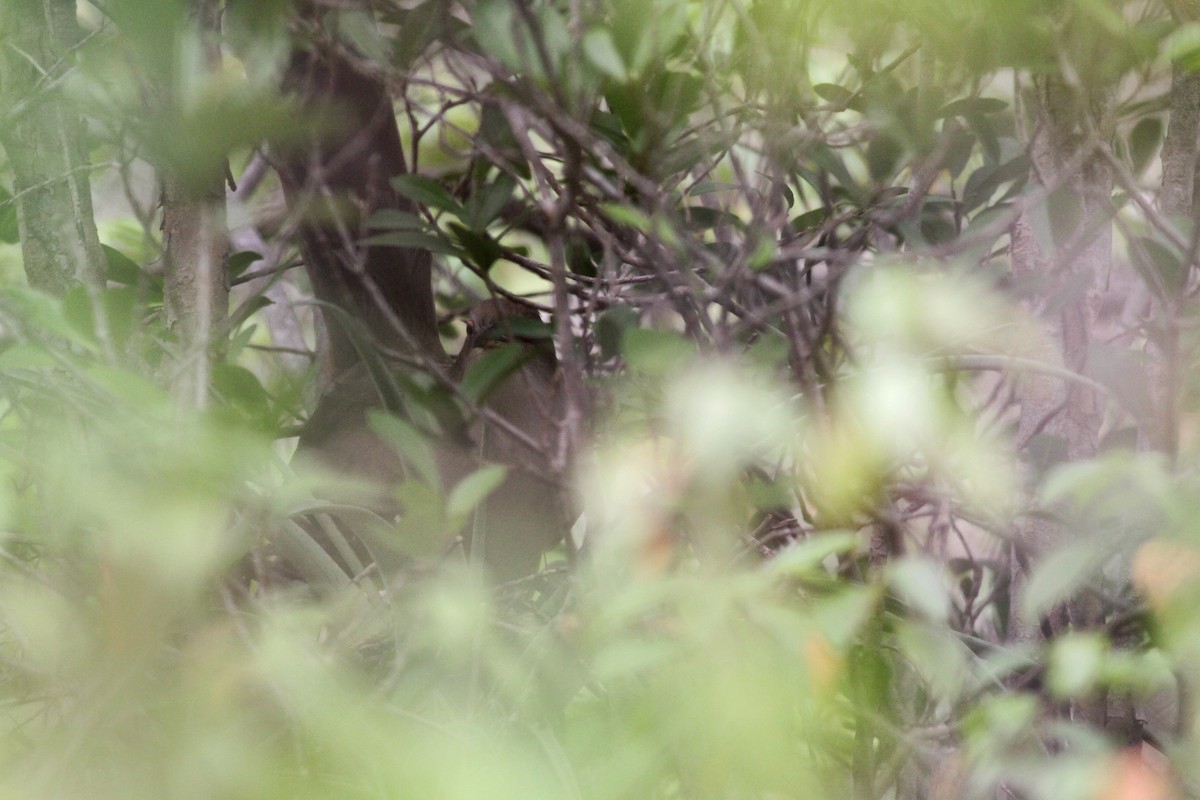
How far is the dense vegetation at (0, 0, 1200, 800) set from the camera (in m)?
0.58

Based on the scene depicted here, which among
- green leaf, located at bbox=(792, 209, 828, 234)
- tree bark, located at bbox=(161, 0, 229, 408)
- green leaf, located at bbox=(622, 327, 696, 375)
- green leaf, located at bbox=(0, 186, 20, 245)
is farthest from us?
green leaf, located at bbox=(792, 209, 828, 234)

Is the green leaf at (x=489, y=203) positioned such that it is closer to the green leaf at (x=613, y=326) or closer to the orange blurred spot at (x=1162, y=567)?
the green leaf at (x=613, y=326)

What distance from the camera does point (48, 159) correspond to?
0.98 metres

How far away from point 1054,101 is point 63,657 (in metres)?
0.89

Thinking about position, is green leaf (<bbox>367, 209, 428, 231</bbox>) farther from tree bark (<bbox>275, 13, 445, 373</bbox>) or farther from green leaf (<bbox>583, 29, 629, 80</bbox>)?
green leaf (<bbox>583, 29, 629, 80</bbox>)

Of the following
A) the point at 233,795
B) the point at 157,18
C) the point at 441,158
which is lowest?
the point at 233,795

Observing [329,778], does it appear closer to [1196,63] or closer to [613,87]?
[613,87]

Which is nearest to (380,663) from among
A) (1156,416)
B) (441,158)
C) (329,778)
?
(329,778)

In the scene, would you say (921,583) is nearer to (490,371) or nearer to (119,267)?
(490,371)

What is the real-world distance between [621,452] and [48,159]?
1.96 feet

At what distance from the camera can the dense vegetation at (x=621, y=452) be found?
0.58 metres

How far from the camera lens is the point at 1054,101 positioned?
2.98ft

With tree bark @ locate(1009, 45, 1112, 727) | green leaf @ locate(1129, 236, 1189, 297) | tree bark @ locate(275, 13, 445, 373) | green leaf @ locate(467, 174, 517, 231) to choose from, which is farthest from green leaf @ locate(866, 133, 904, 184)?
tree bark @ locate(275, 13, 445, 373)

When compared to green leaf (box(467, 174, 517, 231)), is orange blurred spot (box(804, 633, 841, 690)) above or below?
below
